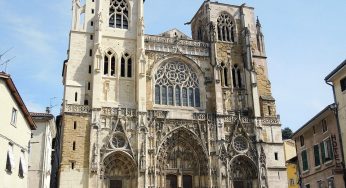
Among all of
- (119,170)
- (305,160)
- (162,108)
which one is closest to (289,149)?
(162,108)

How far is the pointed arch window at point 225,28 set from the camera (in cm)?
4047

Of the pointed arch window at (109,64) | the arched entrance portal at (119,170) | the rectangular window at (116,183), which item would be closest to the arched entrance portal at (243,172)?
the arched entrance portal at (119,170)

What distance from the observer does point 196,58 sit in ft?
125

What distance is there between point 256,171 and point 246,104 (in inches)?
244

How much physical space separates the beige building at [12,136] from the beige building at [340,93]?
1683cm

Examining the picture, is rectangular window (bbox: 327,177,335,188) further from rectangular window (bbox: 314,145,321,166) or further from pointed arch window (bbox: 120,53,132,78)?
pointed arch window (bbox: 120,53,132,78)

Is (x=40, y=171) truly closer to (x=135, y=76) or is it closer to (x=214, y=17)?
(x=135, y=76)

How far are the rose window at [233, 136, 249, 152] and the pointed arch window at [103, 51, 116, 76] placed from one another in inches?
463

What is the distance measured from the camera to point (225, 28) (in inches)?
1609

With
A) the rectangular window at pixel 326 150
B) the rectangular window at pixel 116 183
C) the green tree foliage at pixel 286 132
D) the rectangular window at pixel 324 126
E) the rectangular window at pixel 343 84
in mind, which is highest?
the green tree foliage at pixel 286 132

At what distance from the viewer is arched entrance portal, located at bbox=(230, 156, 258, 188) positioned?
3497 cm

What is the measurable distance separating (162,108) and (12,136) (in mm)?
16660

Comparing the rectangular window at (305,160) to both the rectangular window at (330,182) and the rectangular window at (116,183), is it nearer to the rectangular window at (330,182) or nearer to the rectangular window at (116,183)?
the rectangular window at (330,182)

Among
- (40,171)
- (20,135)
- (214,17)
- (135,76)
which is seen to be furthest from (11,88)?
(214,17)
